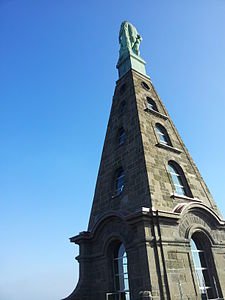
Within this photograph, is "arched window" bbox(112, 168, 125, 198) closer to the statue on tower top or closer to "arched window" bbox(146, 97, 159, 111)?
"arched window" bbox(146, 97, 159, 111)

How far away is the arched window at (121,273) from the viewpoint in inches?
400

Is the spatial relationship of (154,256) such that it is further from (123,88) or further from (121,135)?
(123,88)

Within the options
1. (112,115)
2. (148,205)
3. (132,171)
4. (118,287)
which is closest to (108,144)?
(112,115)

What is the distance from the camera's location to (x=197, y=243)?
11.4 metres

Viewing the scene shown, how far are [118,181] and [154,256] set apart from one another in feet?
15.1

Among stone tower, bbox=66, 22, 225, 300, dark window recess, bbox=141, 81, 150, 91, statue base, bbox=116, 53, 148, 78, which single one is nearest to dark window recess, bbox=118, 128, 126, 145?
stone tower, bbox=66, 22, 225, 300

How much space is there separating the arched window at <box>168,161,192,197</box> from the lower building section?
1.30 m

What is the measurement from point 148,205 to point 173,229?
1.37m

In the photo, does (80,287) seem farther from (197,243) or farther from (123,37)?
(123,37)

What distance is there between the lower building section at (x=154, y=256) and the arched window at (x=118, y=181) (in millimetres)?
1894

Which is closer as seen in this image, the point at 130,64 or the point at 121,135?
the point at 121,135

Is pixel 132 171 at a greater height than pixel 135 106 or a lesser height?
lesser

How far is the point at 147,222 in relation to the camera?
9.59 m

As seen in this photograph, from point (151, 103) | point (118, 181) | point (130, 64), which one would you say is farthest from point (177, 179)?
point (130, 64)
